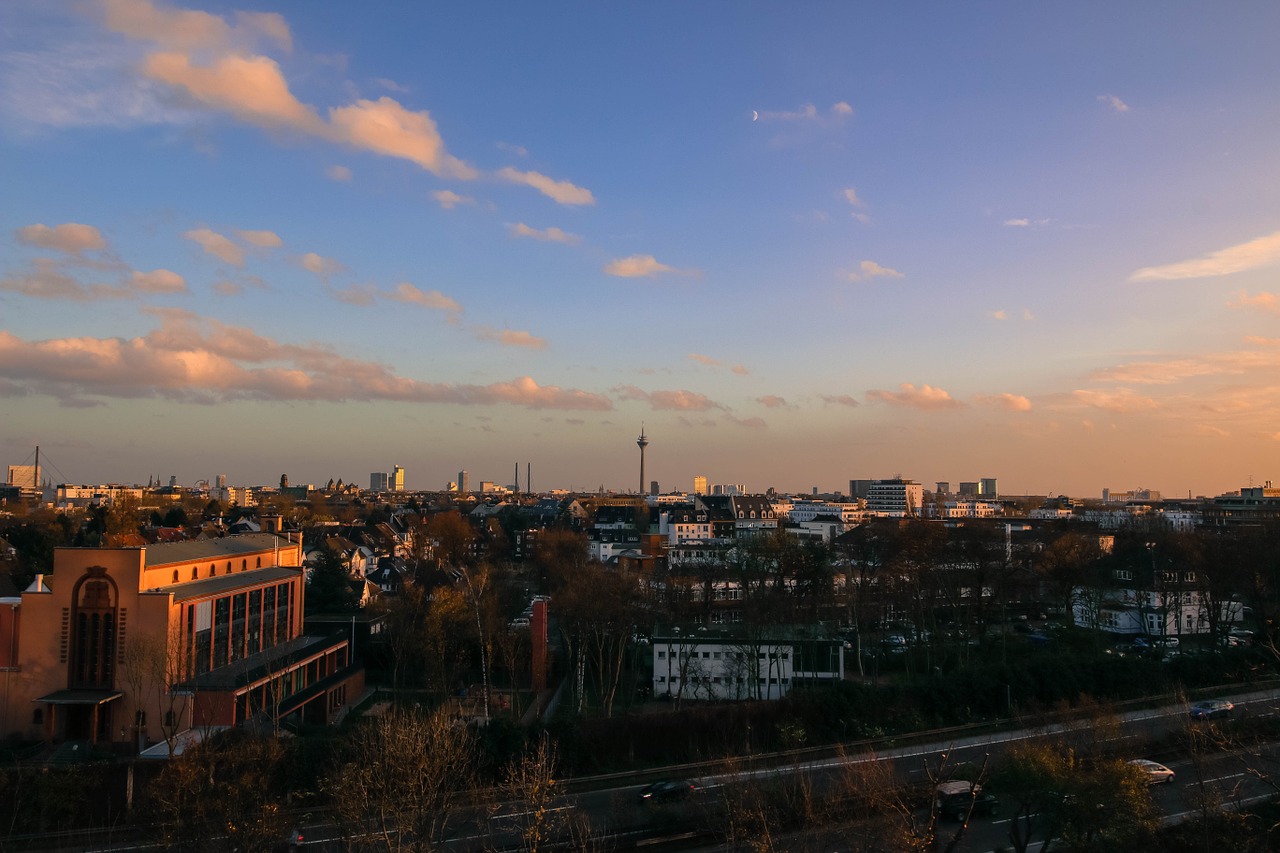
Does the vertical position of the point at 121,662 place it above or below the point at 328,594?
above

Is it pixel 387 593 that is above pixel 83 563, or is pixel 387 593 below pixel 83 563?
below

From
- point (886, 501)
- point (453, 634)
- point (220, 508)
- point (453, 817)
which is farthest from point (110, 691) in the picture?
point (886, 501)

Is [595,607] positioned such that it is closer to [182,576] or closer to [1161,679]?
[182,576]

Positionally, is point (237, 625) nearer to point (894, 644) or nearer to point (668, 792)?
point (668, 792)

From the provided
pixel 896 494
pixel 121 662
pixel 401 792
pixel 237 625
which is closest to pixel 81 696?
pixel 121 662

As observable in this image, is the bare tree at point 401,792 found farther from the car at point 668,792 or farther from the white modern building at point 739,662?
the white modern building at point 739,662

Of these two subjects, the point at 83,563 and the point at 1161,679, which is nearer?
Answer: the point at 83,563

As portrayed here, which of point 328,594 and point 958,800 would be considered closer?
point 958,800
